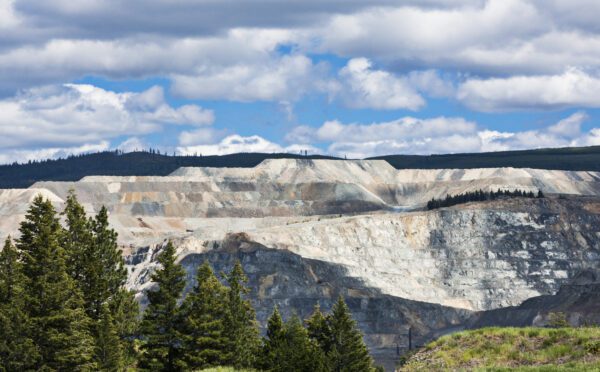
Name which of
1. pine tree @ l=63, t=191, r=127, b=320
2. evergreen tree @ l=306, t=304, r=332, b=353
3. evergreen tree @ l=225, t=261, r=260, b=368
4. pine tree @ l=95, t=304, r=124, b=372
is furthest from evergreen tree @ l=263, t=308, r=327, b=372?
pine tree @ l=63, t=191, r=127, b=320

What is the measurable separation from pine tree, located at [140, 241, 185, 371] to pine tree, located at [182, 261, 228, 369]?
576 mm

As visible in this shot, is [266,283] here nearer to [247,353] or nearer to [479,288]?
[479,288]

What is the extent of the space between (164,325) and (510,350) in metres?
29.4

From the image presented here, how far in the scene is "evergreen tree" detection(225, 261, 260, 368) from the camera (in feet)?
206

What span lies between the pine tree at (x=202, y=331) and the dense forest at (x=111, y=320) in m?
0.06

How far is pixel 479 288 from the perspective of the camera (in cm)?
19125

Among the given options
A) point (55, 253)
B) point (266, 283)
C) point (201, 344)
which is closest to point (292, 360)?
point (201, 344)

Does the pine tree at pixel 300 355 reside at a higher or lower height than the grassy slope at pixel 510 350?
lower

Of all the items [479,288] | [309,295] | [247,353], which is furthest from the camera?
[479,288]

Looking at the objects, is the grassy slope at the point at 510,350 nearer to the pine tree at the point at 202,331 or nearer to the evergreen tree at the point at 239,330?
the pine tree at the point at 202,331

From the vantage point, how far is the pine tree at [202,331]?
56.5m

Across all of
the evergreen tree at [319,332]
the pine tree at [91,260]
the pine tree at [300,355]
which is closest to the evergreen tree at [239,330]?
the pine tree at [300,355]

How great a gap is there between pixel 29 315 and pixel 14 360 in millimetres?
2513

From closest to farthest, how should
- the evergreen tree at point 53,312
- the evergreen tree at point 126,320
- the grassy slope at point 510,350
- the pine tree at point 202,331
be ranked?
the grassy slope at point 510,350, the evergreen tree at point 53,312, the pine tree at point 202,331, the evergreen tree at point 126,320
